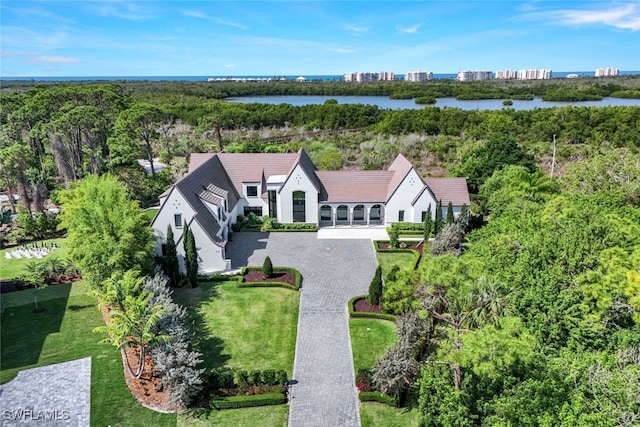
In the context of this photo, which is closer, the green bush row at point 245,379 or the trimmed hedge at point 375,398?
the trimmed hedge at point 375,398

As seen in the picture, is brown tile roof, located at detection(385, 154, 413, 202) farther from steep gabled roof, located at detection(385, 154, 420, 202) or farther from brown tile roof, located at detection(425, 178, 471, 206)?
brown tile roof, located at detection(425, 178, 471, 206)

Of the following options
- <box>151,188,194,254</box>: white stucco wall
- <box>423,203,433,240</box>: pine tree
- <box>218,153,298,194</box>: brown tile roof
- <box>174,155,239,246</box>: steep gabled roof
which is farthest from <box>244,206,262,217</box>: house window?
<box>423,203,433,240</box>: pine tree

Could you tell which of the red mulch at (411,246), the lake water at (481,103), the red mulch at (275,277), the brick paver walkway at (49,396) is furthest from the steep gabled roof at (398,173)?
the lake water at (481,103)

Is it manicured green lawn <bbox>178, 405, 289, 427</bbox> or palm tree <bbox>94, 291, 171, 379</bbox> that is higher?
palm tree <bbox>94, 291, 171, 379</bbox>

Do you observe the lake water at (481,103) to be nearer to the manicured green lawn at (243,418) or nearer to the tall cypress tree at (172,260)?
the tall cypress tree at (172,260)

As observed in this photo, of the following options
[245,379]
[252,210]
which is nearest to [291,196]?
[252,210]

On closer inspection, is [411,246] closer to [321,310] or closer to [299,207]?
[299,207]
